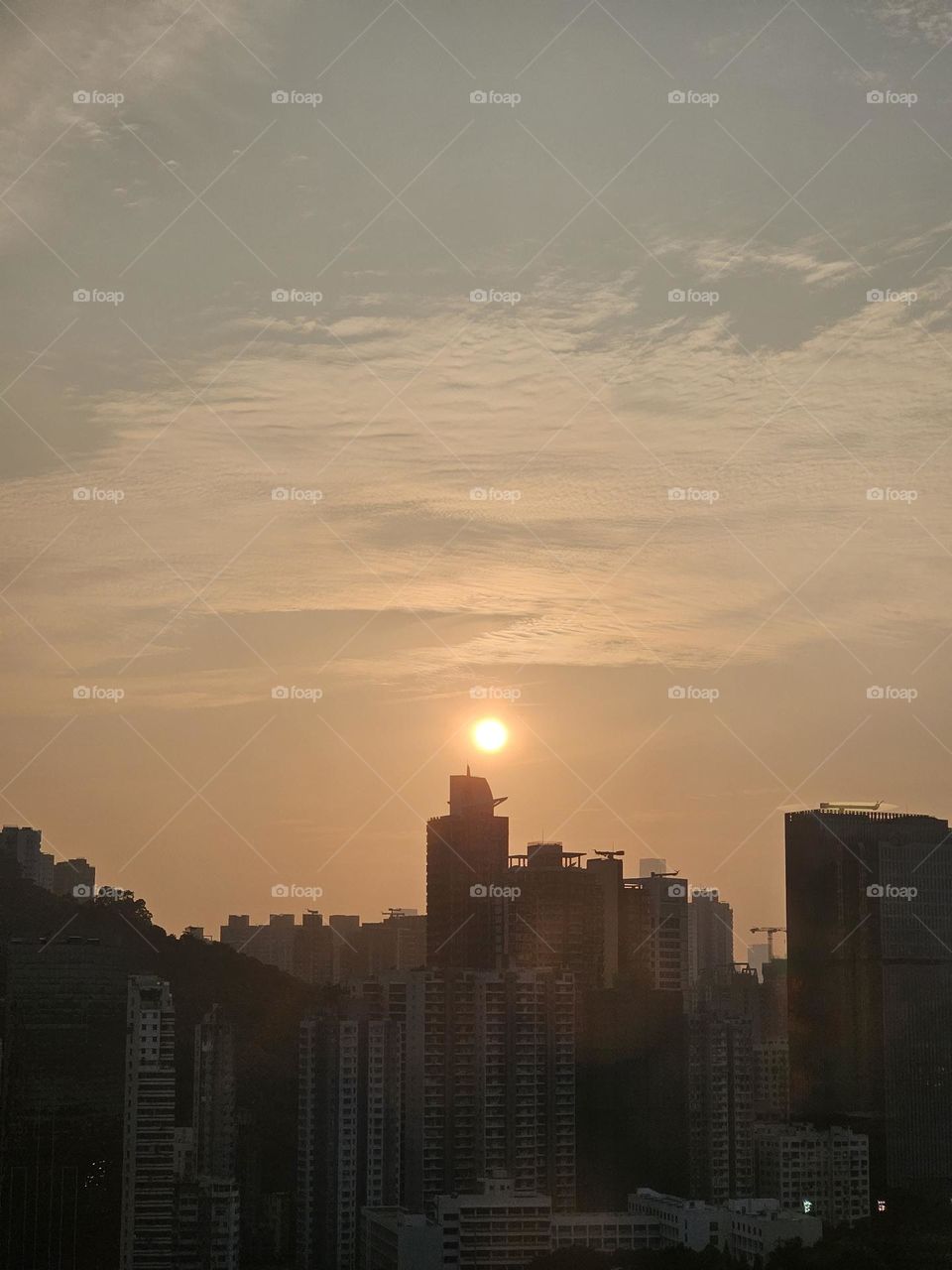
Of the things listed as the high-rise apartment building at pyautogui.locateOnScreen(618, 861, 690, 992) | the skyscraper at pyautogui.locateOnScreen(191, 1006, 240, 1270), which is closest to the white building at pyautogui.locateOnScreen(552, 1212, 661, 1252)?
the skyscraper at pyautogui.locateOnScreen(191, 1006, 240, 1270)

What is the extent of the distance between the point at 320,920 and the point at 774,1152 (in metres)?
4.12

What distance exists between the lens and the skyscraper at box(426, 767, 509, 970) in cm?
1200

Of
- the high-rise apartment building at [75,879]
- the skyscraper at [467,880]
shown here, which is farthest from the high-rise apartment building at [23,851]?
the skyscraper at [467,880]

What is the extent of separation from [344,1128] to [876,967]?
6485mm

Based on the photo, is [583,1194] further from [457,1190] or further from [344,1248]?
[344,1248]

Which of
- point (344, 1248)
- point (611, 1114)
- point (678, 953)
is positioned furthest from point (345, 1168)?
point (678, 953)

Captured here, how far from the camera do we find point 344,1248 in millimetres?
9812

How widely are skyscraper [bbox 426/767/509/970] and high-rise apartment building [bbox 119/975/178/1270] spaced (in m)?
2.28

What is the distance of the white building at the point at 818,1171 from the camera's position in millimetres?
10742

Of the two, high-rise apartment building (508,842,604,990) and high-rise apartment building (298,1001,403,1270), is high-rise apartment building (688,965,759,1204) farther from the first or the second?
high-rise apartment building (298,1001,403,1270)

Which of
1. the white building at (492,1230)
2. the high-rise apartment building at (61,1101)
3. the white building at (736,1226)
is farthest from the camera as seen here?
the high-rise apartment building at (61,1101)
